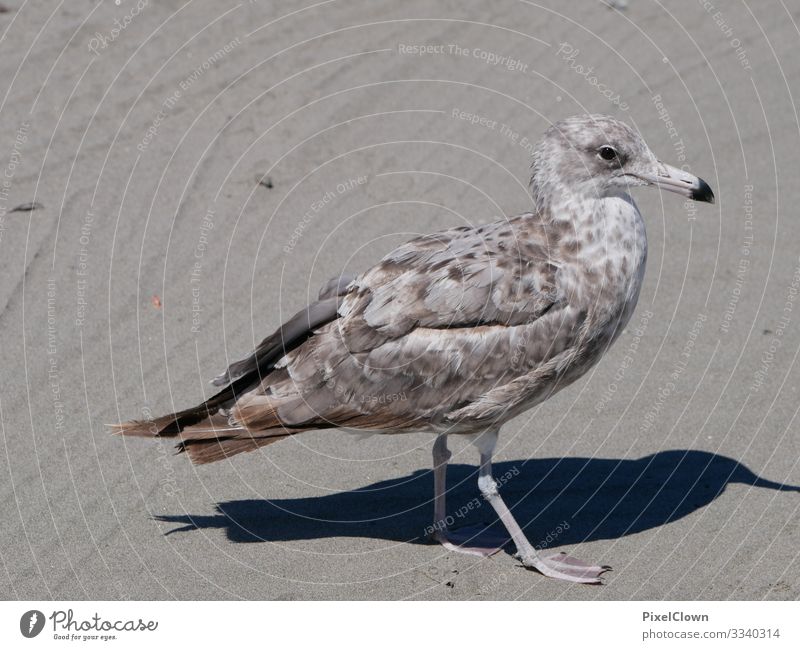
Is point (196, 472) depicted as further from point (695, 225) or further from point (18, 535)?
point (695, 225)

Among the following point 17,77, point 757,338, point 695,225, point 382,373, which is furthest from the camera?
point 17,77

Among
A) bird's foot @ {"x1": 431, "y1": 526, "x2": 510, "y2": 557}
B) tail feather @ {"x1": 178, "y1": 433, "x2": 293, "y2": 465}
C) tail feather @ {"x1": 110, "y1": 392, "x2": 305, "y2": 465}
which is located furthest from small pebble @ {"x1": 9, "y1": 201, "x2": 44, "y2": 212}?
bird's foot @ {"x1": 431, "y1": 526, "x2": 510, "y2": 557}

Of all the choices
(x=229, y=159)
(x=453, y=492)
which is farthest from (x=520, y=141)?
(x=453, y=492)

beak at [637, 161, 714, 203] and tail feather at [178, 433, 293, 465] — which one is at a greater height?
beak at [637, 161, 714, 203]

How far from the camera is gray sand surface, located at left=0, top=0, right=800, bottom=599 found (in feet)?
24.2

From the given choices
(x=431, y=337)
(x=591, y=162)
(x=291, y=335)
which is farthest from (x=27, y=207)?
(x=591, y=162)

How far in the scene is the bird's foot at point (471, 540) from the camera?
743 centimetres

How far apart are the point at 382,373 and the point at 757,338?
151 inches

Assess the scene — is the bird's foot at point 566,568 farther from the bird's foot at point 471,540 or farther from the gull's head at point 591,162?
the gull's head at point 591,162

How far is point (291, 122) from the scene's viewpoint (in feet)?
40.4

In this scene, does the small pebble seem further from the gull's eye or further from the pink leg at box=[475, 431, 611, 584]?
the gull's eye

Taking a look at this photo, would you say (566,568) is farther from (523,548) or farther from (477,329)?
(477,329)

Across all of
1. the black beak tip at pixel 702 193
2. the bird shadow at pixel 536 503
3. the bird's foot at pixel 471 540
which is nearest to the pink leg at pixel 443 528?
the bird's foot at pixel 471 540

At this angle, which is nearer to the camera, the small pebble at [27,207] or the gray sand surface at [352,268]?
the gray sand surface at [352,268]
